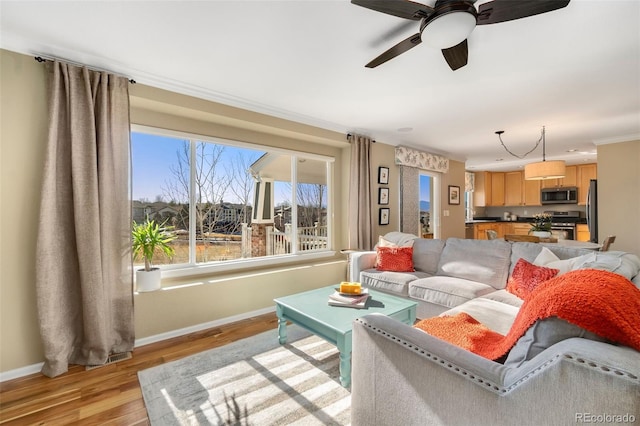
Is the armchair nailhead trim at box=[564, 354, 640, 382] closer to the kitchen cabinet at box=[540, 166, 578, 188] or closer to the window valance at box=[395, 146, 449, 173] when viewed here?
the window valance at box=[395, 146, 449, 173]

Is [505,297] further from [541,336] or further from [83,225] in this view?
[83,225]

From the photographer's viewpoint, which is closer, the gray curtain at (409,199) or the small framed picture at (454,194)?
the gray curtain at (409,199)

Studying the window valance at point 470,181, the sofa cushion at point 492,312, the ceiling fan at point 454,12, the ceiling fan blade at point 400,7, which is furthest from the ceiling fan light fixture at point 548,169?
the window valance at point 470,181

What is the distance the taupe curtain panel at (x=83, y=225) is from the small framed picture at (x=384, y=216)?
3687 millimetres

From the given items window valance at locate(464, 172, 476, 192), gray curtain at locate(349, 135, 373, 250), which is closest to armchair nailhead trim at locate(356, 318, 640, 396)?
gray curtain at locate(349, 135, 373, 250)

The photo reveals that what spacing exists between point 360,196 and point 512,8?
3169 mm

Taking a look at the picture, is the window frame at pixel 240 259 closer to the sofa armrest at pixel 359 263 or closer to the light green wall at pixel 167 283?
the light green wall at pixel 167 283

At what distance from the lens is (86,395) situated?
6.48 ft

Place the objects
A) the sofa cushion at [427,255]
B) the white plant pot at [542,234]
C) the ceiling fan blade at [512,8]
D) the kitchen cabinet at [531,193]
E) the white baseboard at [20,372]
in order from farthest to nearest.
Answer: the kitchen cabinet at [531,193] → the white plant pot at [542,234] → the sofa cushion at [427,255] → the white baseboard at [20,372] → the ceiling fan blade at [512,8]

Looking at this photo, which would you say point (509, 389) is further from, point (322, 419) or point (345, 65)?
point (345, 65)

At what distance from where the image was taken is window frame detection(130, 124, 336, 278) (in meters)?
3.19

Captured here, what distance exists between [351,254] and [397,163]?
2141 mm

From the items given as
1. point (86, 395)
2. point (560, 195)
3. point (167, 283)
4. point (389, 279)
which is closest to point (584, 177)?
point (560, 195)

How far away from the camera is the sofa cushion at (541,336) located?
0.97 m
